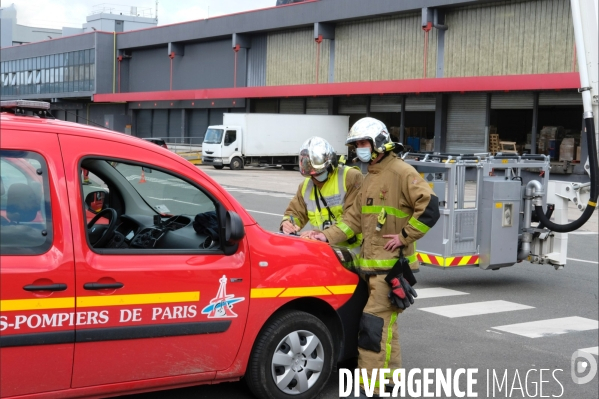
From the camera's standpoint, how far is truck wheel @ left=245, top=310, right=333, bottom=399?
206 inches

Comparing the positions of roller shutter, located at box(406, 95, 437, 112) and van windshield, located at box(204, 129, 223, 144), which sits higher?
roller shutter, located at box(406, 95, 437, 112)

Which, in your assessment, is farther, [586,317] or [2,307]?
[586,317]

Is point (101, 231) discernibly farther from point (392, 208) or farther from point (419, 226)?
point (419, 226)

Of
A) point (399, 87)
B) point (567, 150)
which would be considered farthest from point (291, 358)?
point (399, 87)

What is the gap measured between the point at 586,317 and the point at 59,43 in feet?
227

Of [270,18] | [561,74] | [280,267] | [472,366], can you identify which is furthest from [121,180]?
[270,18]

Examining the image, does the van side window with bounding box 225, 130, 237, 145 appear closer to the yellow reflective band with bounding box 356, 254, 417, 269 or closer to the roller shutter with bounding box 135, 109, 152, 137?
the roller shutter with bounding box 135, 109, 152, 137

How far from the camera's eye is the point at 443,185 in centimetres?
1018

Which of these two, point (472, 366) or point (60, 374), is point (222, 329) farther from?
point (472, 366)

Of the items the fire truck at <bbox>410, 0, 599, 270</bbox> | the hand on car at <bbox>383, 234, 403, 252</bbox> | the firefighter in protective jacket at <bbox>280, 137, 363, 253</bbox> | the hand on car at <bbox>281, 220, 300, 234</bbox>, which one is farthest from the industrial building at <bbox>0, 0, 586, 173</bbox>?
the hand on car at <bbox>383, 234, 403, 252</bbox>

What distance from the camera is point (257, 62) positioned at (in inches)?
2135

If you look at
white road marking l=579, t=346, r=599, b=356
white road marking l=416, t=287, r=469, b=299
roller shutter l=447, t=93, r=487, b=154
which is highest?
roller shutter l=447, t=93, r=487, b=154

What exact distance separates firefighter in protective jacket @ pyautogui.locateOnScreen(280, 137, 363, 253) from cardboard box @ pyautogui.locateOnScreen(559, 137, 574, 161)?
101ft

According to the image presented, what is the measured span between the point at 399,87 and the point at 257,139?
796 cm
